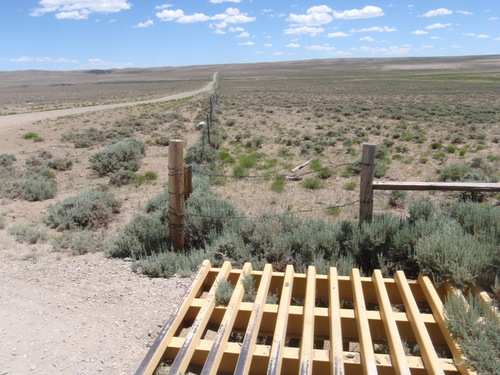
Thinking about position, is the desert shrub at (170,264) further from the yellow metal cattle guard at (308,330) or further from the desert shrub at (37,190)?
the desert shrub at (37,190)

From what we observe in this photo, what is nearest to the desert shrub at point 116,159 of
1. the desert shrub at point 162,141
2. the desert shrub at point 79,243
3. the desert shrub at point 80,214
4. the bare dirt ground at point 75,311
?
the desert shrub at point 162,141

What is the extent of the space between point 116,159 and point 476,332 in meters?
9.85

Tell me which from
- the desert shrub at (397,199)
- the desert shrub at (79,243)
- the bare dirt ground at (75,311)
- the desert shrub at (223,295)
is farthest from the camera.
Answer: the desert shrub at (397,199)

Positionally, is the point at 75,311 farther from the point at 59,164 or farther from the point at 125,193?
the point at 59,164

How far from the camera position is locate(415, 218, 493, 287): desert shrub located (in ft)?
11.8

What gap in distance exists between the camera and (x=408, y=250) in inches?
170

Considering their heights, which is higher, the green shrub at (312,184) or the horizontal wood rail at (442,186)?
the horizontal wood rail at (442,186)

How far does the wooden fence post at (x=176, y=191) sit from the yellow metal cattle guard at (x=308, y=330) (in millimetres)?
1041

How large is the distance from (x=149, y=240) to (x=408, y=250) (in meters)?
3.13

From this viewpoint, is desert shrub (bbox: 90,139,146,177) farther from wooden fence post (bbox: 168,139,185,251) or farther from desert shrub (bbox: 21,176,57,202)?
wooden fence post (bbox: 168,139,185,251)

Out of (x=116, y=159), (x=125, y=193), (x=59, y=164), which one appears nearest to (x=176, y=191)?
(x=125, y=193)

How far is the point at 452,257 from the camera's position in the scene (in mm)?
3742

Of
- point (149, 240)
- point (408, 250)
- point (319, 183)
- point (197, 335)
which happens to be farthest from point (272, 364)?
point (319, 183)

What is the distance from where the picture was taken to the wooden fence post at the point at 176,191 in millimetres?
4887
